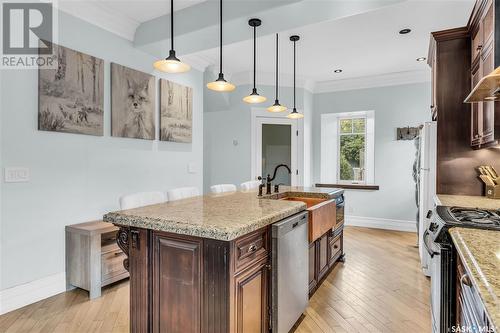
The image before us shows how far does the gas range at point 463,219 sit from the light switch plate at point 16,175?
3159 mm

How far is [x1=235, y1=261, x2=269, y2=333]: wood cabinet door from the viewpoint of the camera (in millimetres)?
1552

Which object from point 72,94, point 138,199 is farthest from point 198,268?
point 72,94

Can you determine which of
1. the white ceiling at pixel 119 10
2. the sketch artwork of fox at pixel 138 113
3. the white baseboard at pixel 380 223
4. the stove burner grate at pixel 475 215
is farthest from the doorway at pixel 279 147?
the stove burner grate at pixel 475 215

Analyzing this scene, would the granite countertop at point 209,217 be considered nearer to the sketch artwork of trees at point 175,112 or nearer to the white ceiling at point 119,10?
the sketch artwork of trees at point 175,112

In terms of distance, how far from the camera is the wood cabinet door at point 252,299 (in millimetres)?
1552

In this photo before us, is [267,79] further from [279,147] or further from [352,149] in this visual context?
[352,149]

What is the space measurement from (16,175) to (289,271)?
2409mm

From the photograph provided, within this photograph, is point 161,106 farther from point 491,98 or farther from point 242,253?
point 491,98

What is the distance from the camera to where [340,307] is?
255cm

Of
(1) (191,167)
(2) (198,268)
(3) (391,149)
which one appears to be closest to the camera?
(2) (198,268)

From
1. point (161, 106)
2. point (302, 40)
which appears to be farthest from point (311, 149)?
point (161, 106)

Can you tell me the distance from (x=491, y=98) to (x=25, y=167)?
143 inches

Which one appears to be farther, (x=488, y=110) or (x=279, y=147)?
(x=279, y=147)

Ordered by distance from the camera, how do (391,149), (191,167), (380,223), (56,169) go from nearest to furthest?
1. (56,169)
2. (191,167)
3. (391,149)
4. (380,223)
